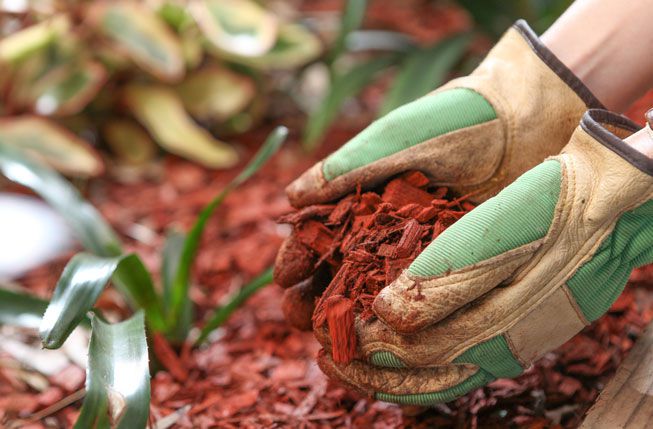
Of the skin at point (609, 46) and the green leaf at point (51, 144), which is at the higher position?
the skin at point (609, 46)

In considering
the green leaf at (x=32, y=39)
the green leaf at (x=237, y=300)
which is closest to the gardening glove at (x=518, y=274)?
the green leaf at (x=237, y=300)

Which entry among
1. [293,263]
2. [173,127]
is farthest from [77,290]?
[173,127]

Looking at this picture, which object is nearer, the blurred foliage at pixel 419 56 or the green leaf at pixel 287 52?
→ the blurred foliage at pixel 419 56

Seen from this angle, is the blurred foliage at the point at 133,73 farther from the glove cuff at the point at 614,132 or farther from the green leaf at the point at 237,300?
the glove cuff at the point at 614,132

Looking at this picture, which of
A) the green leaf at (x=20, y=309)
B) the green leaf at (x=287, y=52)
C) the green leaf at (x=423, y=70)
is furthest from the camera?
the green leaf at (x=287, y=52)

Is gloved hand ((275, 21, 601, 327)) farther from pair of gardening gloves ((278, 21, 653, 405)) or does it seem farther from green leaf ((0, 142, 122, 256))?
green leaf ((0, 142, 122, 256))

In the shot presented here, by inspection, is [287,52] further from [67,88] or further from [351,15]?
[67,88]

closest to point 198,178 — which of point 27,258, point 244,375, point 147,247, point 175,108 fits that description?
point 175,108

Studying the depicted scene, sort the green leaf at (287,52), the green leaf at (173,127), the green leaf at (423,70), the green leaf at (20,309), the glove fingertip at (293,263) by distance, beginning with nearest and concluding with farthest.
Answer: the glove fingertip at (293,263) → the green leaf at (20,309) → the green leaf at (423,70) → the green leaf at (173,127) → the green leaf at (287,52)

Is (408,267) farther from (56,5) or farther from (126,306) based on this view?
(56,5)
